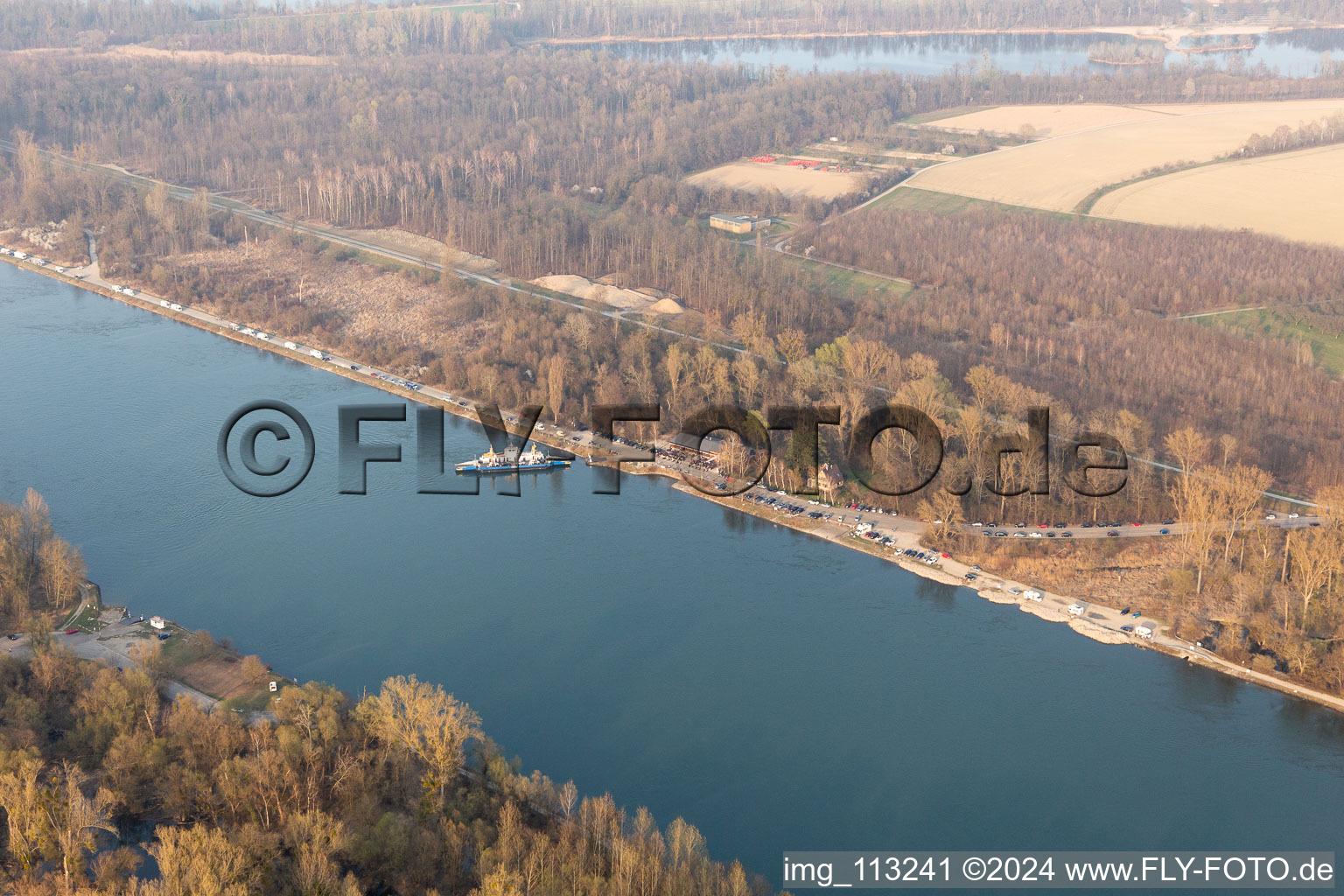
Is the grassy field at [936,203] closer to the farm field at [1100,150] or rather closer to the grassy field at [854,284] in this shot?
the farm field at [1100,150]

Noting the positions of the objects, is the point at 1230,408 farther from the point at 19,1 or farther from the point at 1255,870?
the point at 19,1

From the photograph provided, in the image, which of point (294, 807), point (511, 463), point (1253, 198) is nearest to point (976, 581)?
point (511, 463)

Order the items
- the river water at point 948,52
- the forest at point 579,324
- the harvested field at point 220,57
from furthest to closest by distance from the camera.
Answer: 1. the river water at point 948,52
2. the harvested field at point 220,57
3. the forest at point 579,324

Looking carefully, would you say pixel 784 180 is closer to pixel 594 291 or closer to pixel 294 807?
pixel 594 291

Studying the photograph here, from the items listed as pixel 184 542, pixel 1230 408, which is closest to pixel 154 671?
pixel 184 542

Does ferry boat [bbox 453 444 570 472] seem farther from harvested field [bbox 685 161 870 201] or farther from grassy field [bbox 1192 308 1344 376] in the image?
harvested field [bbox 685 161 870 201]

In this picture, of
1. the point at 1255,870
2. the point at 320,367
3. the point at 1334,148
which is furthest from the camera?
the point at 1334,148

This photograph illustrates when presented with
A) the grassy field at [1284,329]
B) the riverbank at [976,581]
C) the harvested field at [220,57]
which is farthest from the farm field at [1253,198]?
the harvested field at [220,57]
